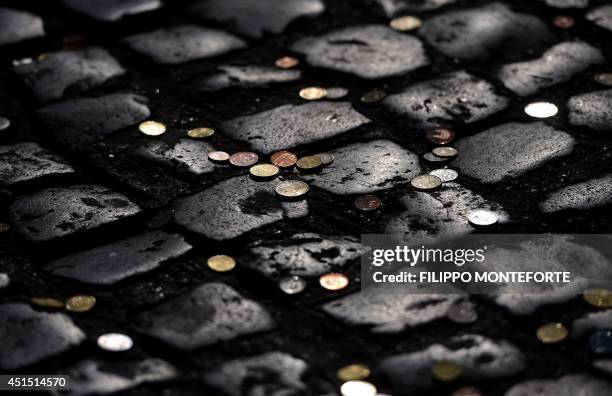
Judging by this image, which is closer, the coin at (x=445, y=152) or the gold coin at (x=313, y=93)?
the coin at (x=445, y=152)

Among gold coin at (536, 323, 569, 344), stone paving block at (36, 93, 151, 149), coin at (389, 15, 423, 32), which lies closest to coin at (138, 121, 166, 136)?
stone paving block at (36, 93, 151, 149)

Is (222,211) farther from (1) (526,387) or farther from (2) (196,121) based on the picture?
(1) (526,387)

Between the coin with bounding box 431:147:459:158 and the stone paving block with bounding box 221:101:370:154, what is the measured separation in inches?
10.0

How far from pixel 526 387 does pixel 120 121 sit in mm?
1518

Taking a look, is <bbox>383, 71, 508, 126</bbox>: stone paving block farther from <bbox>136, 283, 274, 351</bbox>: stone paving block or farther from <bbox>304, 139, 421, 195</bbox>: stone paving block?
<bbox>136, 283, 274, 351</bbox>: stone paving block

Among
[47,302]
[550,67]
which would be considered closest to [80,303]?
[47,302]

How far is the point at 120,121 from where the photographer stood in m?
2.82

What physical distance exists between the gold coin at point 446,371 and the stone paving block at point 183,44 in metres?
1.59

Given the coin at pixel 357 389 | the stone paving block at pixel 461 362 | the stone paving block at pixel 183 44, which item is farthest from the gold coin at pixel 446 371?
the stone paving block at pixel 183 44

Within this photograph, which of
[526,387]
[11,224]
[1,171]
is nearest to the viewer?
[526,387]

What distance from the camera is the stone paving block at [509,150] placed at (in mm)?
2523

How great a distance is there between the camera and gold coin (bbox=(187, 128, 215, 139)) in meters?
2.74

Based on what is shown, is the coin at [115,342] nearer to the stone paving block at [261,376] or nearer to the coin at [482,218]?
the stone paving block at [261,376]

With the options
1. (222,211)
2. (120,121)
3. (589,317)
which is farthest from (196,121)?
(589,317)
